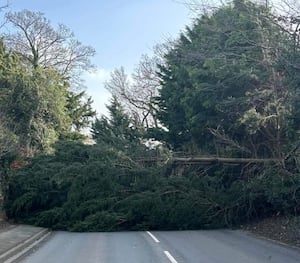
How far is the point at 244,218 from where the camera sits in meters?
25.1

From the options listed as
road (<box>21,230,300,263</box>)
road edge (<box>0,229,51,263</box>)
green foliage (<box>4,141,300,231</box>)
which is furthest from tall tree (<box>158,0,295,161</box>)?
road edge (<box>0,229,51,263</box>)

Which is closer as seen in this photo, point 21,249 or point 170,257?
point 170,257

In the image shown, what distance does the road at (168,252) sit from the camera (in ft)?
41.9

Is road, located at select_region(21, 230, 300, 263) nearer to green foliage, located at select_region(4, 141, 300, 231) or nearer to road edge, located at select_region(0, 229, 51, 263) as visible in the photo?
road edge, located at select_region(0, 229, 51, 263)

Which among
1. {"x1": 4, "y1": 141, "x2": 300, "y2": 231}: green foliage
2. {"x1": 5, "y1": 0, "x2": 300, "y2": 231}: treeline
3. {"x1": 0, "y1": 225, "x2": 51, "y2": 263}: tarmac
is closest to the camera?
{"x1": 0, "y1": 225, "x2": 51, "y2": 263}: tarmac

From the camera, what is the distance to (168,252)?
46.6ft

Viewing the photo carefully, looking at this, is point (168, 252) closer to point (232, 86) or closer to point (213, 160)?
point (213, 160)

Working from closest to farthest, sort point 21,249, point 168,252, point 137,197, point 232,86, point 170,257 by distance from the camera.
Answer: point 170,257, point 168,252, point 21,249, point 137,197, point 232,86

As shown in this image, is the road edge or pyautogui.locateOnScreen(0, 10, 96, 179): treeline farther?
pyautogui.locateOnScreen(0, 10, 96, 179): treeline

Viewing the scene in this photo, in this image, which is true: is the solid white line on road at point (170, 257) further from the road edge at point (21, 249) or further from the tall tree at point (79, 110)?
the tall tree at point (79, 110)

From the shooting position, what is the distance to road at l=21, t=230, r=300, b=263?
12.8 meters

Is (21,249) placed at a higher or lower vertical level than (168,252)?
higher

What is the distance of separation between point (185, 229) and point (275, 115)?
7.19 m

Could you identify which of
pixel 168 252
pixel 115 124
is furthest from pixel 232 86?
pixel 115 124
